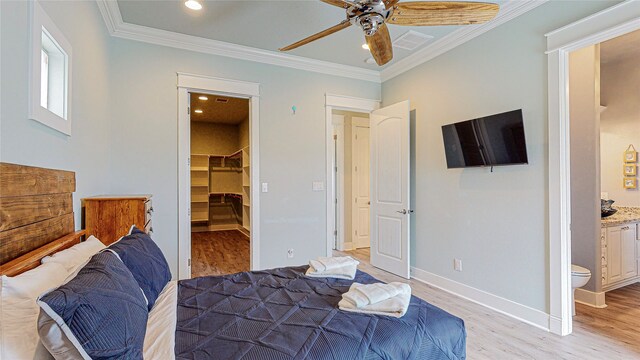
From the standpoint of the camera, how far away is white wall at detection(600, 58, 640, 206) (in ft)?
13.0

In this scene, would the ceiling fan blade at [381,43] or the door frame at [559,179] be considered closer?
the ceiling fan blade at [381,43]

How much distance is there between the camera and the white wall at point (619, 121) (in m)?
3.96

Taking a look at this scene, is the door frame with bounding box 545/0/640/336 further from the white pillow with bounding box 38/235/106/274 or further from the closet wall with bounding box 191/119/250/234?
the closet wall with bounding box 191/119/250/234

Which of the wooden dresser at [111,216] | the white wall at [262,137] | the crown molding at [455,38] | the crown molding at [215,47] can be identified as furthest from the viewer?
the white wall at [262,137]

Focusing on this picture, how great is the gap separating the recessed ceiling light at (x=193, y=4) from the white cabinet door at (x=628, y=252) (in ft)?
16.6

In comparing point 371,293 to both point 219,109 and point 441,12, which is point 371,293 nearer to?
point 441,12

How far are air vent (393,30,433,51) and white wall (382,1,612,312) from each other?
0.32 m

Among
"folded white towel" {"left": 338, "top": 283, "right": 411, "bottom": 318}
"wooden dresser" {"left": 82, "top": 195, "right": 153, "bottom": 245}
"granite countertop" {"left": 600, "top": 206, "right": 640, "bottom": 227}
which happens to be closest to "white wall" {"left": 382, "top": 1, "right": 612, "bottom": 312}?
"granite countertop" {"left": 600, "top": 206, "right": 640, "bottom": 227}

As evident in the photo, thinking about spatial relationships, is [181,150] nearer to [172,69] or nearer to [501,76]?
[172,69]

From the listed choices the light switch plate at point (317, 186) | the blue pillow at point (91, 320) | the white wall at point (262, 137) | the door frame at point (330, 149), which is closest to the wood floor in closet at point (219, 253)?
the white wall at point (262, 137)

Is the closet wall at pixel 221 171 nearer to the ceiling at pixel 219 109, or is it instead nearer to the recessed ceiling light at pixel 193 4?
the ceiling at pixel 219 109

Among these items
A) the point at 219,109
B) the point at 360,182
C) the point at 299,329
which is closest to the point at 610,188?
the point at 360,182

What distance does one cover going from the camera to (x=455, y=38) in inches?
132

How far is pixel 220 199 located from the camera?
823 centimetres
